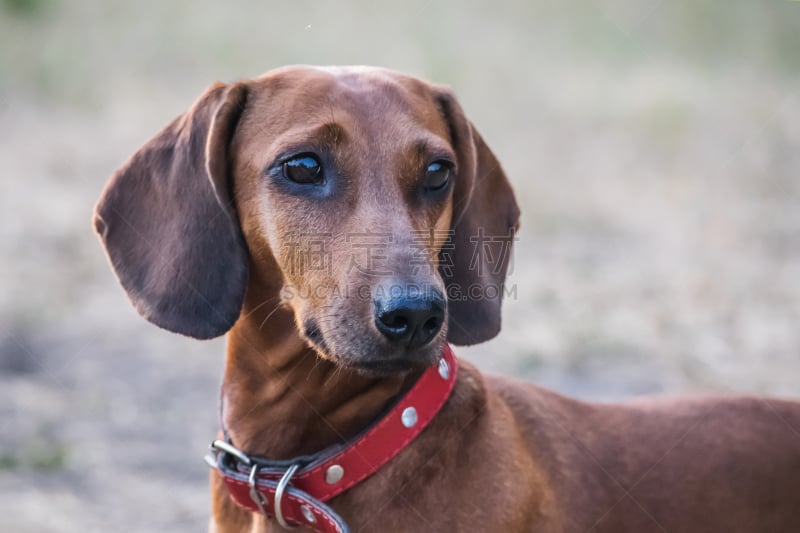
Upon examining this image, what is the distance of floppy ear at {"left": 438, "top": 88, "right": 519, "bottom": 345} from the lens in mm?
2959

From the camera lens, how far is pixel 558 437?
277cm

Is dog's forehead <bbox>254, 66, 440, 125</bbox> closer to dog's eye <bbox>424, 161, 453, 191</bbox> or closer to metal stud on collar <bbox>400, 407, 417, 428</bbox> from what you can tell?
dog's eye <bbox>424, 161, 453, 191</bbox>

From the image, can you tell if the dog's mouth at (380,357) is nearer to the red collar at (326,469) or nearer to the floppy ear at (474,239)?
the red collar at (326,469)

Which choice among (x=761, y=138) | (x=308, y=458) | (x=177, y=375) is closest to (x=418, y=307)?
(x=308, y=458)

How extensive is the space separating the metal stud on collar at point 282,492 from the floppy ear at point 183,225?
46 centimetres

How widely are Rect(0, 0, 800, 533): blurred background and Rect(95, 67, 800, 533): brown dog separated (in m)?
1.92

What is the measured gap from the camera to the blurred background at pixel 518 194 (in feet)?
16.9

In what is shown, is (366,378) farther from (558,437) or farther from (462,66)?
(462,66)

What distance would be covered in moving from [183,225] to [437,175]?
0.79 metres

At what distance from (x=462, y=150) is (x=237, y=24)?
10.8 metres

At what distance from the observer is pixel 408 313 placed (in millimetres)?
2246

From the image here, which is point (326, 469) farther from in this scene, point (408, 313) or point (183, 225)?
point (183, 225)

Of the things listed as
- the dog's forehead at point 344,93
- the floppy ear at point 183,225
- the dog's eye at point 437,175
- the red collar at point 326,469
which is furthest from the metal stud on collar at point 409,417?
the dog's forehead at point 344,93

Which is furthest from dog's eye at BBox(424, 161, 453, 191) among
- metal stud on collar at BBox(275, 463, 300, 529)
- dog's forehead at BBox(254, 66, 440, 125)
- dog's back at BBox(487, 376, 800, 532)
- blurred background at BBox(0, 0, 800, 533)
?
blurred background at BBox(0, 0, 800, 533)
